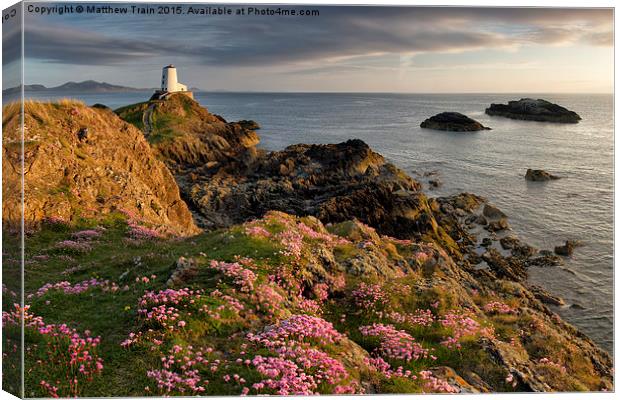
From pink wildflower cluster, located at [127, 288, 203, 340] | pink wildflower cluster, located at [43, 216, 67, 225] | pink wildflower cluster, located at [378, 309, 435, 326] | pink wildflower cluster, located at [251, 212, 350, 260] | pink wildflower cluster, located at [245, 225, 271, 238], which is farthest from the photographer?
pink wildflower cluster, located at [43, 216, 67, 225]

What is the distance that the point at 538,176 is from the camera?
25203 millimetres

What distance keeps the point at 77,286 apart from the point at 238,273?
14.4 feet

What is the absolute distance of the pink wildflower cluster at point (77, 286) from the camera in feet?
44.6

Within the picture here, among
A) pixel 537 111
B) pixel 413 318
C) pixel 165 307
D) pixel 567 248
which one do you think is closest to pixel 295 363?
pixel 165 307

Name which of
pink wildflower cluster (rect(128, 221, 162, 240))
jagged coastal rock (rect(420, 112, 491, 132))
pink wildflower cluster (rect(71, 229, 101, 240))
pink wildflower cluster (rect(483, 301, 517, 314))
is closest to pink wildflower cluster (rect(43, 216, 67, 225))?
pink wildflower cluster (rect(71, 229, 101, 240))

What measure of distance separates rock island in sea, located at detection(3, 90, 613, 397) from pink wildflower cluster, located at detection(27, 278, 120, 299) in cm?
4

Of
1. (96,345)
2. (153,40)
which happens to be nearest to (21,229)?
(96,345)

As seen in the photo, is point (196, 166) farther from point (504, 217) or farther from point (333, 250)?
point (333, 250)

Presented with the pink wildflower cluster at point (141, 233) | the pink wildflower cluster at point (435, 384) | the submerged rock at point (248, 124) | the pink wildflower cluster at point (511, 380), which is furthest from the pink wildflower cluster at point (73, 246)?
the submerged rock at point (248, 124)

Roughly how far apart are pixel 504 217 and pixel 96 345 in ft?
94.7

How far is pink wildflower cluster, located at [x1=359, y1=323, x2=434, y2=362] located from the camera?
12.9 meters

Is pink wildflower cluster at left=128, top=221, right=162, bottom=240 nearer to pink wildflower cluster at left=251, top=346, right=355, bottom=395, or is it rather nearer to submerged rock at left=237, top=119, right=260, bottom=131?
pink wildflower cluster at left=251, top=346, right=355, bottom=395

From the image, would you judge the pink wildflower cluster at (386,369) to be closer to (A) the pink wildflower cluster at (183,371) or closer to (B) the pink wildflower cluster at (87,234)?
(A) the pink wildflower cluster at (183,371)

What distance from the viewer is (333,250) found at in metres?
19.0
